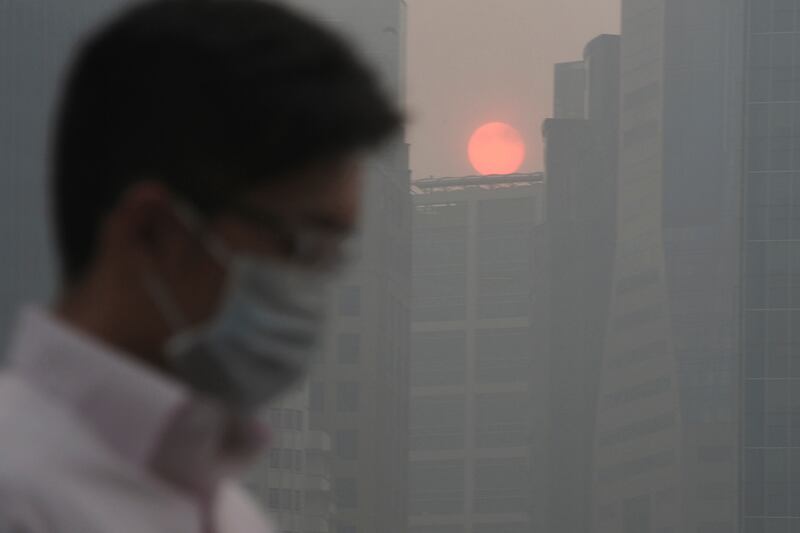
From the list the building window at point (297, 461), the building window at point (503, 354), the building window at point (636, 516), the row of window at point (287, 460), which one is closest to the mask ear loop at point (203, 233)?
the row of window at point (287, 460)

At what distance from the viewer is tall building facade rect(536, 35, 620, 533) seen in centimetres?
10031

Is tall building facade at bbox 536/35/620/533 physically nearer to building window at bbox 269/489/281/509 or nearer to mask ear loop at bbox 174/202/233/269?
building window at bbox 269/489/281/509

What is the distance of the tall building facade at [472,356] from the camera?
100562mm

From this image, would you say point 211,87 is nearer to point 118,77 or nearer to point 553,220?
point 118,77

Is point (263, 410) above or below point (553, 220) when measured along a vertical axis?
below

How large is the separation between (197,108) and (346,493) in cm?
9090

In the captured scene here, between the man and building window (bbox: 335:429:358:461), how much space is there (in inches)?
3506

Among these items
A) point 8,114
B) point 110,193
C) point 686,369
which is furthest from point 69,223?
point 686,369

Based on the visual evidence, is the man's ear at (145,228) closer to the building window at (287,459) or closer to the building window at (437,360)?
the building window at (287,459)

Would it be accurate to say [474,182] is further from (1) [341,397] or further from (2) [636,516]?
(2) [636,516]

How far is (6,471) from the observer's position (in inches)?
35.8

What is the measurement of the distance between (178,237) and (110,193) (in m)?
0.05

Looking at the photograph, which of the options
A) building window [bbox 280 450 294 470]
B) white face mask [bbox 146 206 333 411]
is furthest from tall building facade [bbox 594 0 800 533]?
white face mask [bbox 146 206 333 411]

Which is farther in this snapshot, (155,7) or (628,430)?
(628,430)
